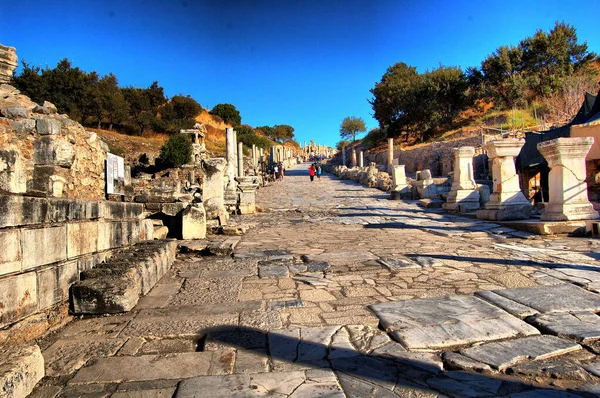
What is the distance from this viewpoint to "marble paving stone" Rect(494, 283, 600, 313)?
131 inches

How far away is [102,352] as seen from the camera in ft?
8.96

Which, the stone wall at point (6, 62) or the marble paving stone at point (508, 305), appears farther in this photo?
the stone wall at point (6, 62)

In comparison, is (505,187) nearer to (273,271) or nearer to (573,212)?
(573,212)

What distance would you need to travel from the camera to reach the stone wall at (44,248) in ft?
8.78

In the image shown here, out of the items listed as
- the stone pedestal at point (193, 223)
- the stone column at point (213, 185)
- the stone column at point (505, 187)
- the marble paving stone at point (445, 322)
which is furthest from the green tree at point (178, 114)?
the marble paving stone at point (445, 322)

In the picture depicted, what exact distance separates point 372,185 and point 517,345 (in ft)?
71.6

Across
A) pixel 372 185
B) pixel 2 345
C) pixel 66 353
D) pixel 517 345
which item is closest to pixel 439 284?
pixel 517 345

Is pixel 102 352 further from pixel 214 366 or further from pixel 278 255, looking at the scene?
pixel 278 255

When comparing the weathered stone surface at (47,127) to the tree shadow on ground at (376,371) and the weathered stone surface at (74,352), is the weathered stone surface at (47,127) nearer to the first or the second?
the weathered stone surface at (74,352)

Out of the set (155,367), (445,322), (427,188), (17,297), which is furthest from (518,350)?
(427,188)

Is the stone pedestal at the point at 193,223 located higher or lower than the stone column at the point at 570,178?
lower

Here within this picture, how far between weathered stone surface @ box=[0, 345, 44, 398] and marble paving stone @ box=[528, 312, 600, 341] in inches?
138

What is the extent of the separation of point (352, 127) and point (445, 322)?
6968cm

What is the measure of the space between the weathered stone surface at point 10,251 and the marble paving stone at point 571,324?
155 inches
